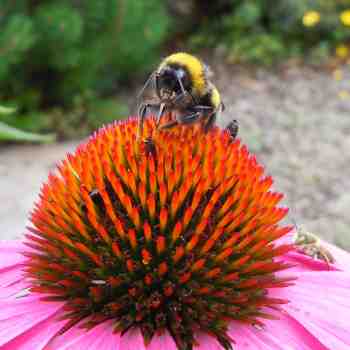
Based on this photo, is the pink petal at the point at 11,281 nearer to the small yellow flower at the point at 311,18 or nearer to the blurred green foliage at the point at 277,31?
the blurred green foliage at the point at 277,31

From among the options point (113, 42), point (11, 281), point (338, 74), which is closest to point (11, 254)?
point (11, 281)

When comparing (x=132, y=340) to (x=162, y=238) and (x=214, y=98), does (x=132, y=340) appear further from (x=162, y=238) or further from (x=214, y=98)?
(x=214, y=98)

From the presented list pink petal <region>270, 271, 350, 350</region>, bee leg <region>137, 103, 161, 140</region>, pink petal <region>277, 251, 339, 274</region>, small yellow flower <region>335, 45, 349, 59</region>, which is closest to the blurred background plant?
small yellow flower <region>335, 45, 349, 59</region>

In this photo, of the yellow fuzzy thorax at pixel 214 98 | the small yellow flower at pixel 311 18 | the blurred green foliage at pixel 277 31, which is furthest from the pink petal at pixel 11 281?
the small yellow flower at pixel 311 18

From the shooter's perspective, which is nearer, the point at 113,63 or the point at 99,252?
the point at 99,252

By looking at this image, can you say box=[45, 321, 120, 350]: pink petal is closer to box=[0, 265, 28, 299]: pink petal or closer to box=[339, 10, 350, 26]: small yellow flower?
box=[0, 265, 28, 299]: pink petal

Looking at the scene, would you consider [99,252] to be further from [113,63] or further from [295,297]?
[113,63]

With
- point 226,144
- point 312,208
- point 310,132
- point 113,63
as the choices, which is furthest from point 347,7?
point 226,144
